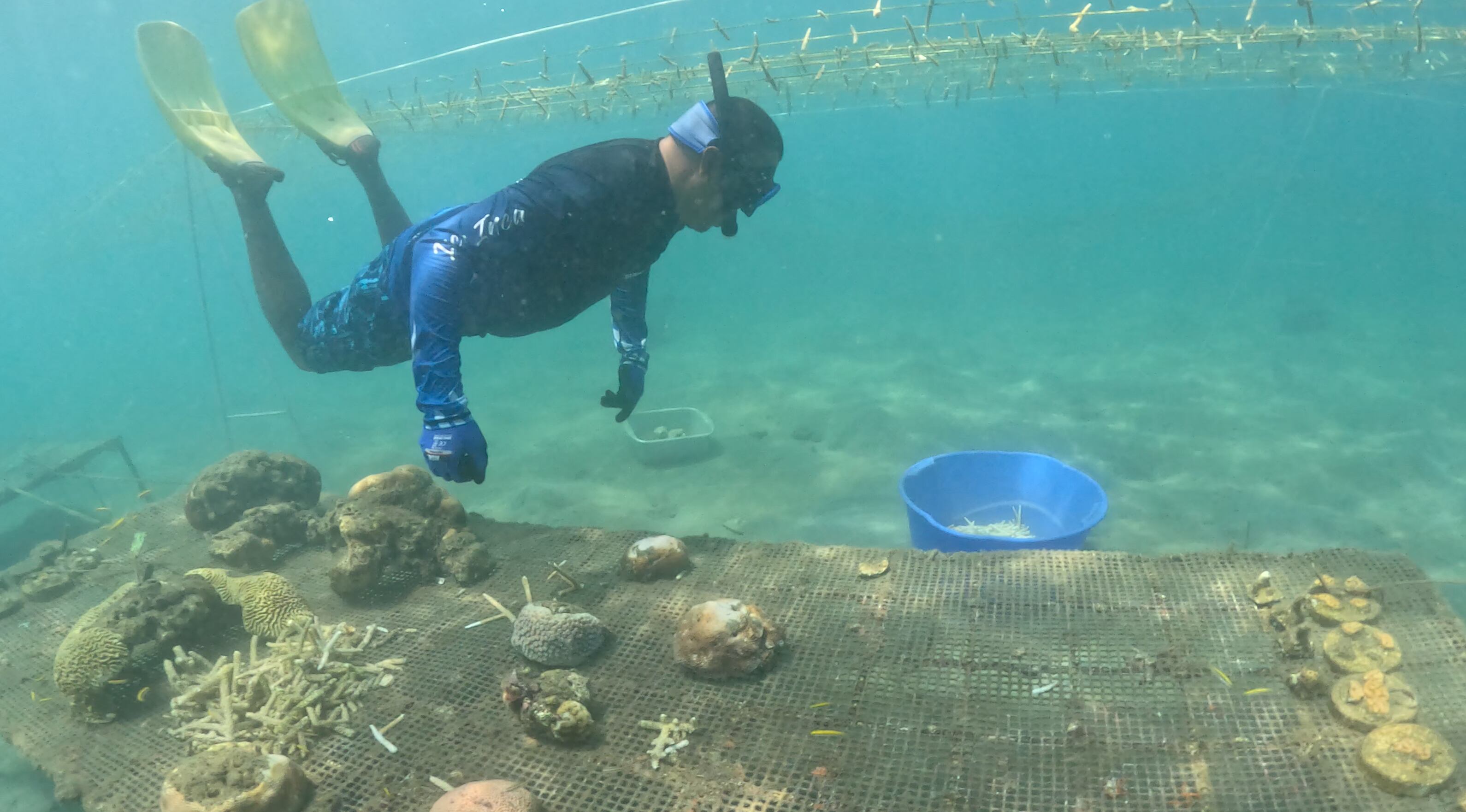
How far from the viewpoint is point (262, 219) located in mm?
6352

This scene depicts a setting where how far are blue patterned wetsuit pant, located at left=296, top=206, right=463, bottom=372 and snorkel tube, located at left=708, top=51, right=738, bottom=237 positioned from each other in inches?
81.5

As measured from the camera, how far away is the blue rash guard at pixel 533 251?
3.54 metres

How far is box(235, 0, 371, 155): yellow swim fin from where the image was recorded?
7777 millimetres

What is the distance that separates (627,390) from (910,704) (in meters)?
2.77

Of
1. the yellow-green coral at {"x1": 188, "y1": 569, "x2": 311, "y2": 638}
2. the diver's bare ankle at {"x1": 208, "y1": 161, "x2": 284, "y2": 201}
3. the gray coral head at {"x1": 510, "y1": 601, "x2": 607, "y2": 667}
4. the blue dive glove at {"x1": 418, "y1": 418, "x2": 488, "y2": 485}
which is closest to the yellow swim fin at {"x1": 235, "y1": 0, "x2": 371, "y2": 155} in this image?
the diver's bare ankle at {"x1": 208, "y1": 161, "x2": 284, "y2": 201}

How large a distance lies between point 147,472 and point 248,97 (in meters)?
42.2

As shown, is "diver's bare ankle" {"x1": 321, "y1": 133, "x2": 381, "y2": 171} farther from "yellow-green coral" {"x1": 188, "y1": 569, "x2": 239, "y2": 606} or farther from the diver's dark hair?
the diver's dark hair

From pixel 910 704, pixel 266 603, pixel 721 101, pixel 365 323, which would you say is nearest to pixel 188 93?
pixel 365 323

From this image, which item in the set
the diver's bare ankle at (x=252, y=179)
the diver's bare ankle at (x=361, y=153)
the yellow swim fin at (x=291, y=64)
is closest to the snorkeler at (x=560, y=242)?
the diver's bare ankle at (x=252, y=179)

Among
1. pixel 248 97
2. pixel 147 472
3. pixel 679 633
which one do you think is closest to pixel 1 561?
pixel 147 472

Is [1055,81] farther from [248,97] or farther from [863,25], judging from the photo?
[248,97]

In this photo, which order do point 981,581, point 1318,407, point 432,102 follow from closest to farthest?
point 981,581 < point 1318,407 < point 432,102

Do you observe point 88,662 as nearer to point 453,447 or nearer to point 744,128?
point 453,447

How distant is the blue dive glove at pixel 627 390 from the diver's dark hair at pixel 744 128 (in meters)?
1.91
